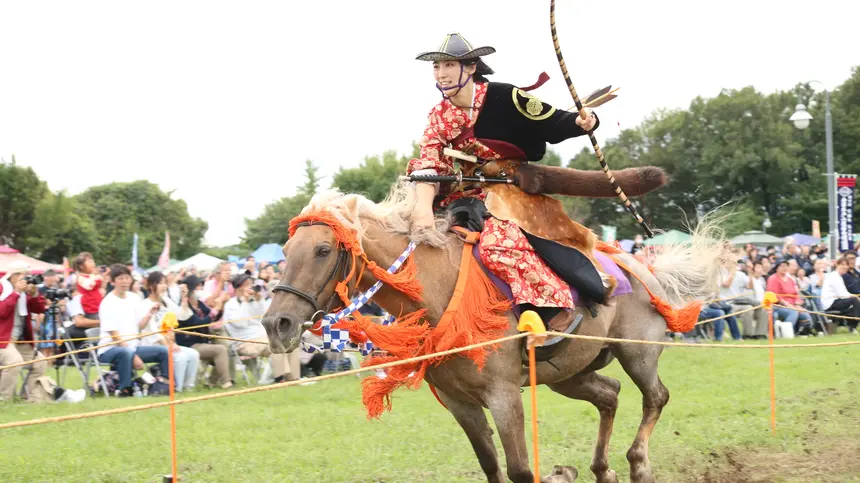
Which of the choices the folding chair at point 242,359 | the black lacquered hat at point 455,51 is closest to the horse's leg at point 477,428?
the black lacquered hat at point 455,51

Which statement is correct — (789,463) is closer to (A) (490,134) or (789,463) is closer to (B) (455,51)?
(A) (490,134)

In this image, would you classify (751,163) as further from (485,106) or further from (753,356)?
(485,106)

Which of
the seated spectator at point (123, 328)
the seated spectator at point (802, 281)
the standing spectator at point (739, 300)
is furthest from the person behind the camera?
the seated spectator at point (802, 281)

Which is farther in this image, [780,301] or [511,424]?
[780,301]

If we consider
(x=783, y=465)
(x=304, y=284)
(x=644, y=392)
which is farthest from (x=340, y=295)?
(x=783, y=465)

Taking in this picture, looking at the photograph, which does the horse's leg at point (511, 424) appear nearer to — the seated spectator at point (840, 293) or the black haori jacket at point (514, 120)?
the black haori jacket at point (514, 120)

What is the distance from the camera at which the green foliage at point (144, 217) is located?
258 ft

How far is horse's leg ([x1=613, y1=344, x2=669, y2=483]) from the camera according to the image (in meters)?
6.11

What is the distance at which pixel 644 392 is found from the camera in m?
6.46

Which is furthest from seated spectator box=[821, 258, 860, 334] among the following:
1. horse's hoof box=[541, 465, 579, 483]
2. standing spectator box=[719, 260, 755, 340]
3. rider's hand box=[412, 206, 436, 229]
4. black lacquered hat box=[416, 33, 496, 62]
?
rider's hand box=[412, 206, 436, 229]

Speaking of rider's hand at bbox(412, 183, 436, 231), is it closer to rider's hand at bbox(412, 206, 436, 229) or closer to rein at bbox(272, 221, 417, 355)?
rider's hand at bbox(412, 206, 436, 229)

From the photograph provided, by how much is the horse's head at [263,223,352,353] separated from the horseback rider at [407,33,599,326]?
23.2 inches

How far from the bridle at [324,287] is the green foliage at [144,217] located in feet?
242

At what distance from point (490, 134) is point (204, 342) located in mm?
7834
